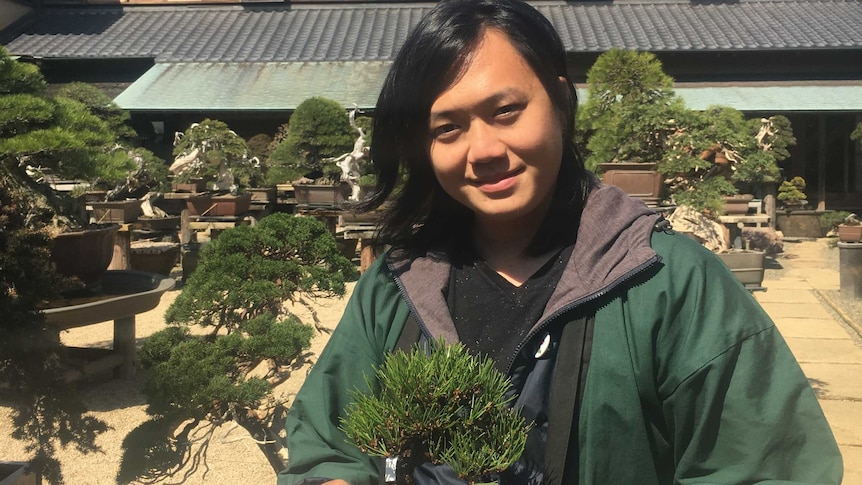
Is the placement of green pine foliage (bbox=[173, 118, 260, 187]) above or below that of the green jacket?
below

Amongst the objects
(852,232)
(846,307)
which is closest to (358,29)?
(852,232)

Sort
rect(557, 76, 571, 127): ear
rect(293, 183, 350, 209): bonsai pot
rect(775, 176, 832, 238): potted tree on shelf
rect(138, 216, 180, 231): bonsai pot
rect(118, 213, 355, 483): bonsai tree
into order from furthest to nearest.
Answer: rect(775, 176, 832, 238): potted tree on shelf
rect(293, 183, 350, 209): bonsai pot
rect(138, 216, 180, 231): bonsai pot
rect(118, 213, 355, 483): bonsai tree
rect(557, 76, 571, 127): ear

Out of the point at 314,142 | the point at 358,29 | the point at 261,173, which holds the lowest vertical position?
the point at 261,173

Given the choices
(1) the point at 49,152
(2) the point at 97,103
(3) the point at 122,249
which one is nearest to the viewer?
(1) the point at 49,152

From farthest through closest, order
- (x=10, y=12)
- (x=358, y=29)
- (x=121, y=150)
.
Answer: (x=10, y=12) < (x=358, y=29) < (x=121, y=150)

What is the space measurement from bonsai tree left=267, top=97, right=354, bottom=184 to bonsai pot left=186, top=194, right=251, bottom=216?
796mm

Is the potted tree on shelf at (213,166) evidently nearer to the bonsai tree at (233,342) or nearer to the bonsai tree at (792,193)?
the bonsai tree at (233,342)

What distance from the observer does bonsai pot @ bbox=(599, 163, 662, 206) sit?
493 cm

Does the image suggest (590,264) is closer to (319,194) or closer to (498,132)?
(498,132)

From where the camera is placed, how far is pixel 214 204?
855 cm

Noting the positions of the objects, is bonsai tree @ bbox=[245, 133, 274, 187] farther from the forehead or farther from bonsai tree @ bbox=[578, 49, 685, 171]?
the forehead

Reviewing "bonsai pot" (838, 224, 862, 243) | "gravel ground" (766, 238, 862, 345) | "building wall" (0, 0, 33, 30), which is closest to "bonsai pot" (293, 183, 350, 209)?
"gravel ground" (766, 238, 862, 345)

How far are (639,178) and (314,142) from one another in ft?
15.8

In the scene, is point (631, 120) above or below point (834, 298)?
above
